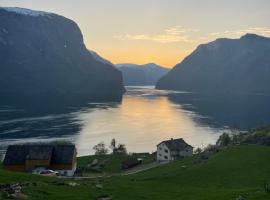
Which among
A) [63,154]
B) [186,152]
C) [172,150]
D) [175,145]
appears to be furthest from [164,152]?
[63,154]

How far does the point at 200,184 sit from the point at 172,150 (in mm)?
64097

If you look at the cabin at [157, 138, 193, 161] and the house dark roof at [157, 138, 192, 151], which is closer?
the cabin at [157, 138, 193, 161]

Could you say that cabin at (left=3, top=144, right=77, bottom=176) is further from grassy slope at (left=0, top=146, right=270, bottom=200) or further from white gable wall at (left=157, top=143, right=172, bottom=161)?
white gable wall at (left=157, top=143, right=172, bottom=161)

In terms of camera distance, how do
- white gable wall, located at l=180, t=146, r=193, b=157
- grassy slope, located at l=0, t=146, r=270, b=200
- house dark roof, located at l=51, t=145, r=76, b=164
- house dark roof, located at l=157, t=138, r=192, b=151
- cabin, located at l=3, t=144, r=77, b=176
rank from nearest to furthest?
1. grassy slope, located at l=0, t=146, r=270, b=200
2. cabin, located at l=3, t=144, r=77, b=176
3. house dark roof, located at l=51, t=145, r=76, b=164
4. house dark roof, located at l=157, t=138, r=192, b=151
5. white gable wall, located at l=180, t=146, r=193, b=157

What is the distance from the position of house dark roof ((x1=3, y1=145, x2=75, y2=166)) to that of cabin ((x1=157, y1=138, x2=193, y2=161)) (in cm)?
3506

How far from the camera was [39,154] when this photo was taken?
297ft

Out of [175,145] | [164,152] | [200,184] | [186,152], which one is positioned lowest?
[186,152]

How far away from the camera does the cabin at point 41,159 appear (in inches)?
3538

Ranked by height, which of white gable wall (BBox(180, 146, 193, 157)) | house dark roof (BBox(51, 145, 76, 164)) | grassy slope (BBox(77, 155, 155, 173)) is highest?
house dark roof (BBox(51, 145, 76, 164))

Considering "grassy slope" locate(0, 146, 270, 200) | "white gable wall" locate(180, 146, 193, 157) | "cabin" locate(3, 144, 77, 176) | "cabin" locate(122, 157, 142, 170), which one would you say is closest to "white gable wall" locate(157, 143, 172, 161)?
"white gable wall" locate(180, 146, 193, 157)

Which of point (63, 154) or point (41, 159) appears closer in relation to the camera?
point (41, 159)

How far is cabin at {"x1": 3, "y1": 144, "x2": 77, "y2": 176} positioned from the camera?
8988 cm

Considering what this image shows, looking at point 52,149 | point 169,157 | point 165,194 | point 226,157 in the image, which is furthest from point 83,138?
point 165,194

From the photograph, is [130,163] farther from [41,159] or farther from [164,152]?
[41,159]
